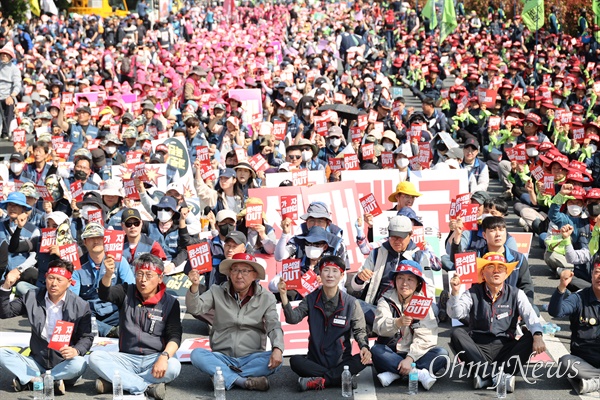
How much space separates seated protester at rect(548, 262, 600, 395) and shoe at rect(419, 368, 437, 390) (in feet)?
3.54

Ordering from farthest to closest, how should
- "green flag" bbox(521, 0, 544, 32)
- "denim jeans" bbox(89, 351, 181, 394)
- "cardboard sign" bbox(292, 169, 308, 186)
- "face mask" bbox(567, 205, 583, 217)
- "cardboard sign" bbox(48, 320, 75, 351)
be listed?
"green flag" bbox(521, 0, 544, 32) < "cardboard sign" bbox(292, 169, 308, 186) < "face mask" bbox(567, 205, 583, 217) < "denim jeans" bbox(89, 351, 181, 394) < "cardboard sign" bbox(48, 320, 75, 351)

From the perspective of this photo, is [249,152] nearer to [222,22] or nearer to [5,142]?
[5,142]

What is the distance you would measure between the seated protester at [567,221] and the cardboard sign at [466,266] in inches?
137

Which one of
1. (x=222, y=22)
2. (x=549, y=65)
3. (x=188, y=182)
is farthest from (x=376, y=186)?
(x=222, y=22)

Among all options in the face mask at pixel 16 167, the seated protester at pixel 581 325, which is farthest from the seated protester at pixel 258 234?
the face mask at pixel 16 167

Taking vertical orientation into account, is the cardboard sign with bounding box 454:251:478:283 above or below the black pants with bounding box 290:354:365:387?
above

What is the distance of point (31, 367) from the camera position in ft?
33.0

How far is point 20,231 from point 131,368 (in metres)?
3.80

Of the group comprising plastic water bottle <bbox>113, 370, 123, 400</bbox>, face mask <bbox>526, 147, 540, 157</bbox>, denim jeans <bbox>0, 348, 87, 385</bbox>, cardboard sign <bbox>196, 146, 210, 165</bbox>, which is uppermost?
cardboard sign <bbox>196, 146, 210, 165</bbox>

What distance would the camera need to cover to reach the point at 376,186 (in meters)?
15.4

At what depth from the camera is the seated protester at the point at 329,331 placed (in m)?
10.1

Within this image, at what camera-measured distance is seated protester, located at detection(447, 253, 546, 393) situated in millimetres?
10102

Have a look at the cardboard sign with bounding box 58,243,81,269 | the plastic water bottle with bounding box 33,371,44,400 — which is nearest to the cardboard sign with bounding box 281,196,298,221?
the cardboard sign with bounding box 58,243,81,269

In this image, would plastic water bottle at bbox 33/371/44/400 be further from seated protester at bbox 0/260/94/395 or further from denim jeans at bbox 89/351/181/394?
denim jeans at bbox 89/351/181/394
